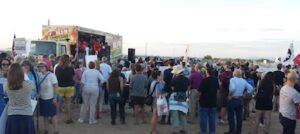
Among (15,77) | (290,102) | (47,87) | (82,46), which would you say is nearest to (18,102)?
(15,77)

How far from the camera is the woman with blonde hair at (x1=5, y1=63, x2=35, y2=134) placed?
19.8ft

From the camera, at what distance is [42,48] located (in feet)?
63.7

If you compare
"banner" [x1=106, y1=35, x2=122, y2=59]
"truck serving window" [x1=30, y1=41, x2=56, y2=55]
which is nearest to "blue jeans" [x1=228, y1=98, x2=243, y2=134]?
"truck serving window" [x1=30, y1=41, x2=56, y2=55]

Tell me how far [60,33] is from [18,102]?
47.5 ft

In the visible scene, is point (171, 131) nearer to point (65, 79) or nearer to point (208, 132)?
point (208, 132)

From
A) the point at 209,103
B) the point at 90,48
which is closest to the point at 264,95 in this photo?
the point at 209,103

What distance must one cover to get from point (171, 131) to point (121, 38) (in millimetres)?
20104

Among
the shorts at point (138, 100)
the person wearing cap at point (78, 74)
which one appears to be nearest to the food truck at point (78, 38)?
the person wearing cap at point (78, 74)

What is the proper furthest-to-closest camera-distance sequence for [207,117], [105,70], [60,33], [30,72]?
1. [60,33]
2. [105,70]
3. [207,117]
4. [30,72]

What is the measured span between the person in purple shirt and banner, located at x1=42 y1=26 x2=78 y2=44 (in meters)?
9.65

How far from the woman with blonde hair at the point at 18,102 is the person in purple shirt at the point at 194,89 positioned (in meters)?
5.95

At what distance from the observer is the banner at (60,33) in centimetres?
2025

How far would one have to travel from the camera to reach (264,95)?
9.82 metres

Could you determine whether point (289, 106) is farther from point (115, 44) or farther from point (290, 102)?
point (115, 44)
